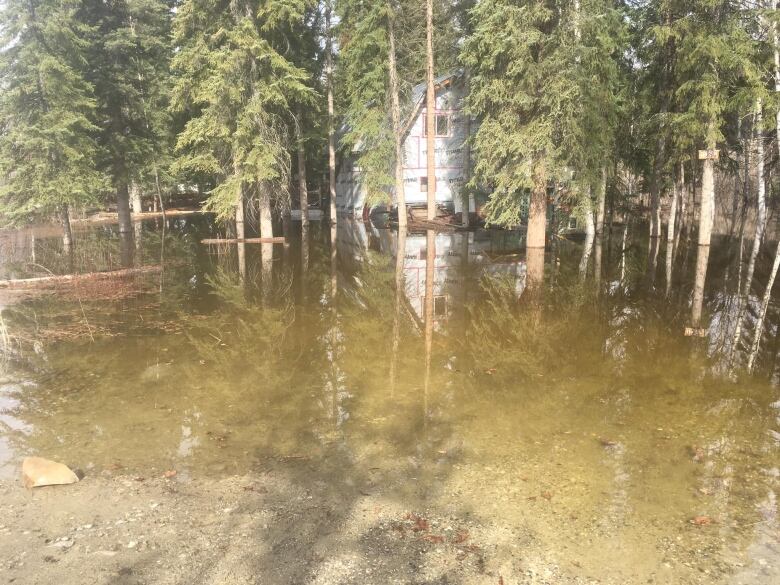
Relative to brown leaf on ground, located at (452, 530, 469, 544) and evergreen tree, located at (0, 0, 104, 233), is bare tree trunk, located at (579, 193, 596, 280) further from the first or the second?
evergreen tree, located at (0, 0, 104, 233)

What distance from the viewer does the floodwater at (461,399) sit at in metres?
4.51

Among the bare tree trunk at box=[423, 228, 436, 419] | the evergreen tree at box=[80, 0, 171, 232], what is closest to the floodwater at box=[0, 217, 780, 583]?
the bare tree trunk at box=[423, 228, 436, 419]

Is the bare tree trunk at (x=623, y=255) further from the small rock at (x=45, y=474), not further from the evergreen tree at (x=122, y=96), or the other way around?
the evergreen tree at (x=122, y=96)

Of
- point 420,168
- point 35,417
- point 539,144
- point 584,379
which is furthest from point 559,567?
point 420,168

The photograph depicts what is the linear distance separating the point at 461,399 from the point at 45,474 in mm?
4657

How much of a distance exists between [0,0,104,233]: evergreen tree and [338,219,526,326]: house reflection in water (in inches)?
459

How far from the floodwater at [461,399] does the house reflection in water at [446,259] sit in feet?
0.73

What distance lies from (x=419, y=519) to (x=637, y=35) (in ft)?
82.1

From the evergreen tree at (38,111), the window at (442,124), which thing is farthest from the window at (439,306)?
the window at (442,124)

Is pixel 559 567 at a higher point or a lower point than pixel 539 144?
lower

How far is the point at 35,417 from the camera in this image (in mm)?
6391

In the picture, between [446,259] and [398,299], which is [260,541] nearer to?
[398,299]

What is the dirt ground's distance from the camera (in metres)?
3.74

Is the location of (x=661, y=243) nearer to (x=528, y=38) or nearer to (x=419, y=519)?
(x=528, y=38)
